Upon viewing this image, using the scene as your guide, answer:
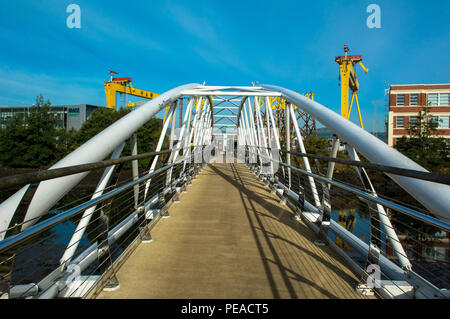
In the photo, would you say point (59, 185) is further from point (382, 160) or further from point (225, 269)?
point (382, 160)

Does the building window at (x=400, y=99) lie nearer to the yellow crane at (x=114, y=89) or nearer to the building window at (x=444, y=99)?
the building window at (x=444, y=99)

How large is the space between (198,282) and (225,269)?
1.00ft

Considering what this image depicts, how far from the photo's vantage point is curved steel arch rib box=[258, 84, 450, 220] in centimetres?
170

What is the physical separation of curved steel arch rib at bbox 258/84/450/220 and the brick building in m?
32.8

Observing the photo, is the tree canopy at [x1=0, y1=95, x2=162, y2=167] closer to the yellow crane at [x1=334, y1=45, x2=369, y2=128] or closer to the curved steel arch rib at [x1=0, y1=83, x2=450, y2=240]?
the yellow crane at [x1=334, y1=45, x2=369, y2=128]

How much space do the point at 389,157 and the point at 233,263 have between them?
61.7 inches

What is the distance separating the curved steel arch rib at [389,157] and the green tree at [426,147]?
843 inches

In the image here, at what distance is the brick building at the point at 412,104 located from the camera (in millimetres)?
31141

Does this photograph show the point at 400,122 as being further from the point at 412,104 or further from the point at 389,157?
the point at 389,157

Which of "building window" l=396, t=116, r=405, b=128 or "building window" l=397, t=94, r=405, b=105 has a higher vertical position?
"building window" l=397, t=94, r=405, b=105

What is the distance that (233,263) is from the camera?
8.03 ft

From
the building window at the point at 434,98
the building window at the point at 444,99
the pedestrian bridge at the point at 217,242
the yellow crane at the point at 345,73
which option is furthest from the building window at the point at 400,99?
the pedestrian bridge at the point at 217,242

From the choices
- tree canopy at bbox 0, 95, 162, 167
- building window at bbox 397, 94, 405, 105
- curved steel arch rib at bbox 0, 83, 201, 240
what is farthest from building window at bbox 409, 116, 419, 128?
curved steel arch rib at bbox 0, 83, 201, 240
